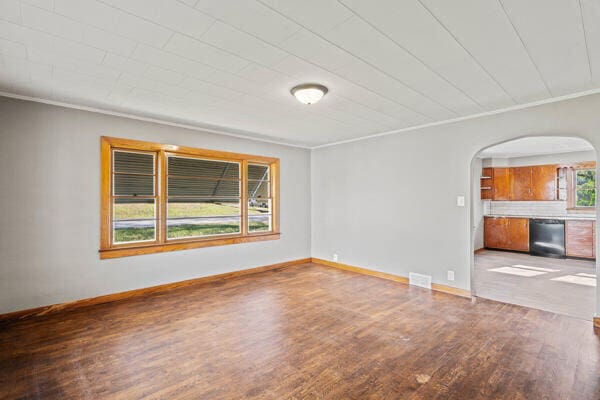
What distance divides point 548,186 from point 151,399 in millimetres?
8926

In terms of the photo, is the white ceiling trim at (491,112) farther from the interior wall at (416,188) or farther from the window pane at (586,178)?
the window pane at (586,178)

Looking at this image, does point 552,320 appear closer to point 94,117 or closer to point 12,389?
point 12,389

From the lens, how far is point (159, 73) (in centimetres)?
273

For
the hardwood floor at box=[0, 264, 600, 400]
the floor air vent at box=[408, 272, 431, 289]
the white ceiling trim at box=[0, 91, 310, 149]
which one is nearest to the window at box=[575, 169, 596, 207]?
the hardwood floor at box=[0, 264, 600, 400]

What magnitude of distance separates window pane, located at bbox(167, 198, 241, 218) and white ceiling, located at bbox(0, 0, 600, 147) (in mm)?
1563

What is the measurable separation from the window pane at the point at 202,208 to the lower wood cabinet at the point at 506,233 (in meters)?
6.59

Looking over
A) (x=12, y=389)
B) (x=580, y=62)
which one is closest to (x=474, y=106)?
(x=580, y=62)

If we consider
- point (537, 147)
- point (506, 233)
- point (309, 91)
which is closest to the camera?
point (309, 91)

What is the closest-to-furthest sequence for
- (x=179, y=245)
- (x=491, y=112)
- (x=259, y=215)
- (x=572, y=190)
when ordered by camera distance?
(x=491, y=112) → (x=179, y=245) → (x=259, y=215) → (x=572, y=190)

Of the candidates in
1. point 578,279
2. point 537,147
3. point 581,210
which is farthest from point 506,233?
point 578,279

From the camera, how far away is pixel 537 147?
6359 mm

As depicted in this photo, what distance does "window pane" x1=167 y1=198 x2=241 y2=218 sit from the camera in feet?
15.5

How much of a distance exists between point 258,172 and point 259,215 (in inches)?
33.3

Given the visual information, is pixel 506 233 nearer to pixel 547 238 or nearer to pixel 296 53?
pixel 547 238
